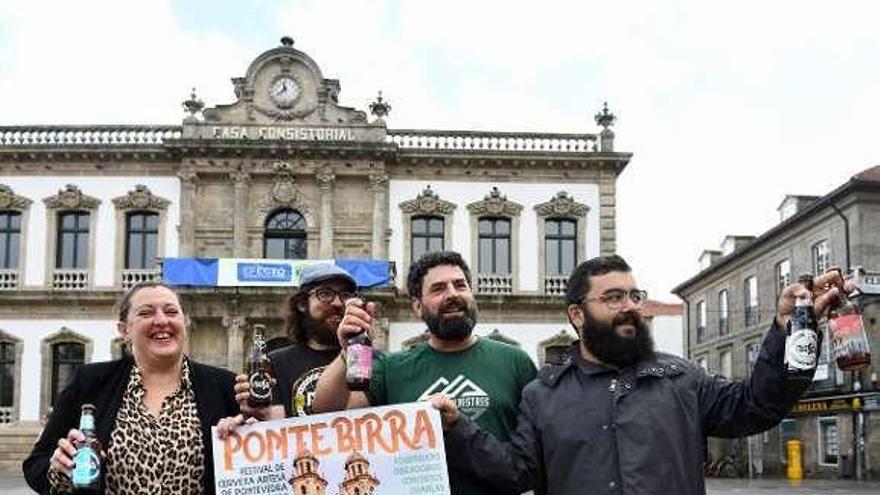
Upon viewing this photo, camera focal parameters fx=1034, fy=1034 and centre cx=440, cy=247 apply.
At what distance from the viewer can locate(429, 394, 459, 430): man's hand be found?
4.41 meters

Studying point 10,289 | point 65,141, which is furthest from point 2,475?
point 65,141

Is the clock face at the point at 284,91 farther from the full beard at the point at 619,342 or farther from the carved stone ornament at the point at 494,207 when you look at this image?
the full beard at the point at 619,342

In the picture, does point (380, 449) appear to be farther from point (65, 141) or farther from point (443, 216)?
point (65, 141)

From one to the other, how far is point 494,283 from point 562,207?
3.26 metres

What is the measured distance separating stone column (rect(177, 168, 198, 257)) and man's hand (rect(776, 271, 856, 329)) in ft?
94.3

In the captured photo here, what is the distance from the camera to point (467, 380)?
476 cm

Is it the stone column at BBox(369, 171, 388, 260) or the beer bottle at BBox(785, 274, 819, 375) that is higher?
the stone column at BBox(369, 171, 388, 260)

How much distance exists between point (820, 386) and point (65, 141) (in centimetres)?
2617

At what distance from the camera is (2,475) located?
28578 millimetres

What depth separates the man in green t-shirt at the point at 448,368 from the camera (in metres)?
4.70

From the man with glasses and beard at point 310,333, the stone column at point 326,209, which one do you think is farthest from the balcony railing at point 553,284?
the man with glasses and beard at point 310,333

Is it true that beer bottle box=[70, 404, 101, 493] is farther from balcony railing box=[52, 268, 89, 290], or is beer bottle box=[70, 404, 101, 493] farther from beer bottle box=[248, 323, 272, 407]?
balcony railing box=[52, 268, 89, 290]

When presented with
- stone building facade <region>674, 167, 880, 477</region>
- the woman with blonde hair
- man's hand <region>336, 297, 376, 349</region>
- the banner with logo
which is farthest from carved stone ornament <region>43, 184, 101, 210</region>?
man's hand <region>336, 297, 376, 349</region>

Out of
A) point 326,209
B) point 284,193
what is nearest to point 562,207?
point 326,209
